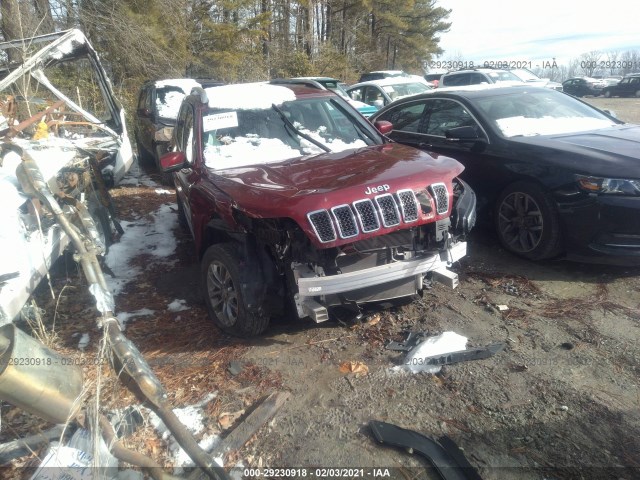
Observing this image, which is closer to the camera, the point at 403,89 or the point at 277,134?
the point at 277,134

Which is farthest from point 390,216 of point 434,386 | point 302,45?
point 302,45

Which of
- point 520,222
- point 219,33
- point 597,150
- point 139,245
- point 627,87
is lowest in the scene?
point 139,245

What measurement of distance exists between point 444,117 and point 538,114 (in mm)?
1033

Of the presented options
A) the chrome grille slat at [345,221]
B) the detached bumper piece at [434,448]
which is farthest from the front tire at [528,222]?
the detached bumper piece at [434,448]

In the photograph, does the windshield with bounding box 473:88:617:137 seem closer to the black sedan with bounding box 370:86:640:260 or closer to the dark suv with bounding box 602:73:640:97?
the black sedan with bounding box 370:86:640:260

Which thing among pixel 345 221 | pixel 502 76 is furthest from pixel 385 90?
pixel 345 221

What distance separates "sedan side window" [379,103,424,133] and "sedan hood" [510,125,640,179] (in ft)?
5.36

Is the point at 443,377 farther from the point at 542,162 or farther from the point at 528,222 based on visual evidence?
the point at 542,162

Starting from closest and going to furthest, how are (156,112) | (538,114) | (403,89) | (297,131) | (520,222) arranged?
(297,131), (520,222), (538,114), (156,112), (403,89)

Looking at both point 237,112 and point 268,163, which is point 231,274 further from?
point 237,112

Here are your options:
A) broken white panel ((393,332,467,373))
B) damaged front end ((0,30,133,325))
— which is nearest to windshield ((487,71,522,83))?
damaged front end ((0,30,133,325))

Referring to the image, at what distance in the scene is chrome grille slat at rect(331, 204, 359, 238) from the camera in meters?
3.18

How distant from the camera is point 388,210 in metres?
3.31

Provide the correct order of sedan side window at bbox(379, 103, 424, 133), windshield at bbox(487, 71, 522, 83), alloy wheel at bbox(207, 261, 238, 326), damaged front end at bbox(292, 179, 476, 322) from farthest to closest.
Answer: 1. windshield at bbox(487, 71, 522, 83)
2. sedan side window at bbox(379, 103, 424, 133)
3. alloy wheel at bbox(207, 261, 238, 326)
4. damaged front end at bbox(292, 179, 476, 322)
